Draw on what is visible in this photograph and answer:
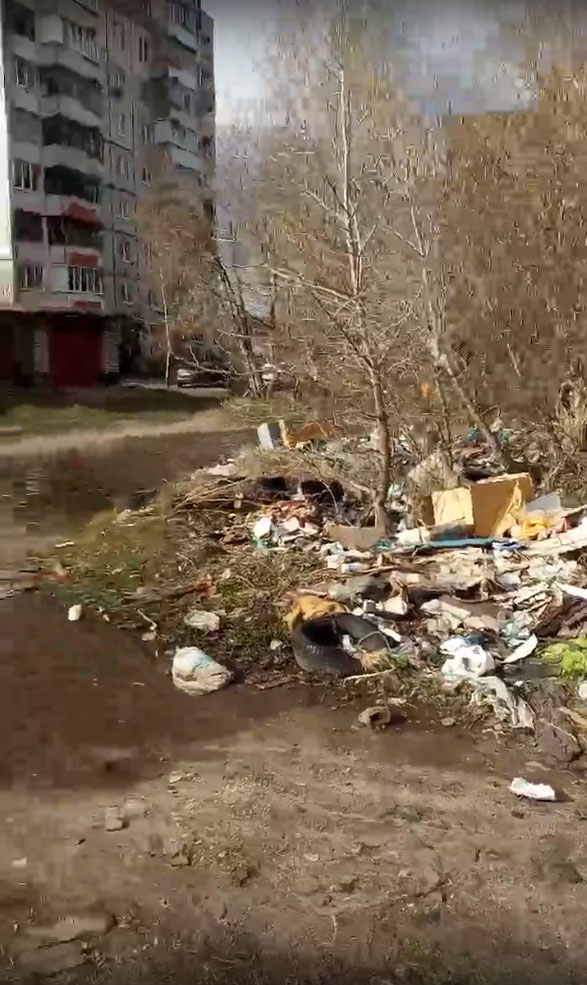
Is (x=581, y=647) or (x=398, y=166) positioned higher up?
(x=398, y=166)

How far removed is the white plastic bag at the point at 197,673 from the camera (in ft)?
7.64

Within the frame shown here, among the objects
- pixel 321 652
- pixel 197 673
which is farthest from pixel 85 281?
pixel 321 652

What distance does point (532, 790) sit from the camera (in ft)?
5.94

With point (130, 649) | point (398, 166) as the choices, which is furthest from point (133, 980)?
point (398, 166)

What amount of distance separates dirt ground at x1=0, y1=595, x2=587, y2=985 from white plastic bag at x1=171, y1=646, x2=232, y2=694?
0.04 meters

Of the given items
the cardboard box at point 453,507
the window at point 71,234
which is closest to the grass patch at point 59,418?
the window at point 71,234

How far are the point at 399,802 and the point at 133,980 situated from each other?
2.35 ft

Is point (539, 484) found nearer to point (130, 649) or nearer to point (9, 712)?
point (130, 649)

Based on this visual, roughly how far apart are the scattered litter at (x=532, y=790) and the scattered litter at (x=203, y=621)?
117 centimetres

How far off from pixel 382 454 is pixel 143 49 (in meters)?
2.08

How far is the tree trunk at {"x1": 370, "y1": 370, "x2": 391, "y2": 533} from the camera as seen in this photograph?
3.44 metres

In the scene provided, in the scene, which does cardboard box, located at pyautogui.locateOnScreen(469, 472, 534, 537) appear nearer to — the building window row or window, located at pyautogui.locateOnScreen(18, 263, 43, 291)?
window, located at pyautogui.locateOnScreen(18, 263, 43, 291)

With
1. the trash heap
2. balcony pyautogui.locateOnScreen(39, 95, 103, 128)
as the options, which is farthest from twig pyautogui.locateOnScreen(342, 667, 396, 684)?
balcony pyautogui.locateOnScreen(39, 95, 103, 128)

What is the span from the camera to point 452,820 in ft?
5.55
